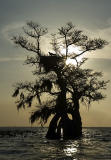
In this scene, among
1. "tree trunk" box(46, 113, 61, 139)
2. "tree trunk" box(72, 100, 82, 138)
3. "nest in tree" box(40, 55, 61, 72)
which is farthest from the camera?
"nest in tree" box(40, 55, 61, 72)

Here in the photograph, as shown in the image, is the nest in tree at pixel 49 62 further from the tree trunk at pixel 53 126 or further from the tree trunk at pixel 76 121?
the tree trunk at pixel 53 126

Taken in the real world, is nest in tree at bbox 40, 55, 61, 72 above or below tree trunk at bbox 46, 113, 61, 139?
above

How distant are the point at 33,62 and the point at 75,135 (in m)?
10.4

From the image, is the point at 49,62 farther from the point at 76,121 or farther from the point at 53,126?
the point at 76,121

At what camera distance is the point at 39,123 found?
45.5 metres

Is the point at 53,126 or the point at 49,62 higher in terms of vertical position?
the point at 49,62

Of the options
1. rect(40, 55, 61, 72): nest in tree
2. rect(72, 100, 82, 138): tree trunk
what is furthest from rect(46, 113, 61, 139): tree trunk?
rect(40, 55, 61, 72): nest in tree

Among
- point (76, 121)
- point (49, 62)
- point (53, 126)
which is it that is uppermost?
point (49, 62)

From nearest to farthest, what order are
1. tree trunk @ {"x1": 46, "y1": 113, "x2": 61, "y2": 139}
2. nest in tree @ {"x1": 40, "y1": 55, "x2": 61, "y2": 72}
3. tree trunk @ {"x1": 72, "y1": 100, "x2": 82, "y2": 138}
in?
tree trunk @ {"x1": 72, "y1": 100, "x2": 82, "y2": 138}
tree trunk @ {"x1": 46, "y1": 113, "x2": 61, "y2": 139}
nest in tree @ {"x1": 40, "y1": 55, "x2": 61, "y2": 72}

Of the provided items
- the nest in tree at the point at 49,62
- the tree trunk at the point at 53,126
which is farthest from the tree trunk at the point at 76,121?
the nest in tree at the point at 49,62

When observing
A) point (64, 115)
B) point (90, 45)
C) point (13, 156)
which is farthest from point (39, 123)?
point (13, 156)

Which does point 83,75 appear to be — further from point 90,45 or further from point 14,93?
point 14,93

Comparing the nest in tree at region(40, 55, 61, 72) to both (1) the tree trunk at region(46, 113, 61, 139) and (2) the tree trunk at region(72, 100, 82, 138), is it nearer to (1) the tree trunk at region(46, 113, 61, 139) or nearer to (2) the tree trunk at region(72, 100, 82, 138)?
(2) the tree trunk at region(72, 100, 82, 138)

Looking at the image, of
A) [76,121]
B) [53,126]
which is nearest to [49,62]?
[53,126]
